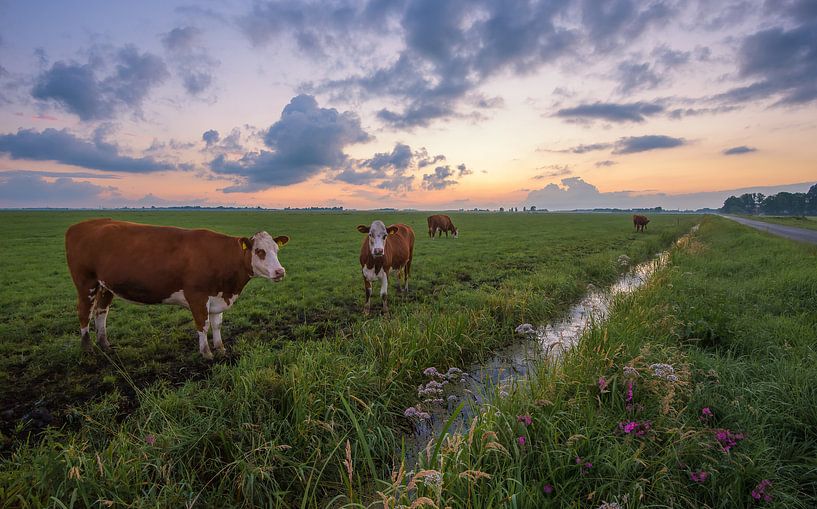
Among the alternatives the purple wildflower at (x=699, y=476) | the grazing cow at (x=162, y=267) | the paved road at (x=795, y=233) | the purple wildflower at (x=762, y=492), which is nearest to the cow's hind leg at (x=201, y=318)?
the grazing cow at (x=162, y=267)

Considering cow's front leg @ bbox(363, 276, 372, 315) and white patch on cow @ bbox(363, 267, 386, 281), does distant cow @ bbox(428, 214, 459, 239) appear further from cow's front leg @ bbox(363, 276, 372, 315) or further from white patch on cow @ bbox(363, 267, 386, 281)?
cow's front leg @ bbox(363, 276, 372, 315)

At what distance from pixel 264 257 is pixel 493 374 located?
454 cm

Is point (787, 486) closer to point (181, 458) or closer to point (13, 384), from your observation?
point (181, 458)

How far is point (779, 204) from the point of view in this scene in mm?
145500

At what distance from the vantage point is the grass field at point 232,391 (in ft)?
10.3

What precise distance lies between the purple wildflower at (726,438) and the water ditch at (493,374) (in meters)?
1.78

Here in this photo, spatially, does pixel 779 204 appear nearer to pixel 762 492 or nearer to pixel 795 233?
pixel 795 233

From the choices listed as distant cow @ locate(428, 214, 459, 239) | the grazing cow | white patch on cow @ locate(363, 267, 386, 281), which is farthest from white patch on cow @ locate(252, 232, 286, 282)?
distant cow @ locate(428, 214, 459, 239)

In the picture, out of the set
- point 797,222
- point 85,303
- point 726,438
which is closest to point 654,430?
point 726,438

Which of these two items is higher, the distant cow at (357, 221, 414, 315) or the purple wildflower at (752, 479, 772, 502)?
the distant cow at (357, 221, 414, 315)

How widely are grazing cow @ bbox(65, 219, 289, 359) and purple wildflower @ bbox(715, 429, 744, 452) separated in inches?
222

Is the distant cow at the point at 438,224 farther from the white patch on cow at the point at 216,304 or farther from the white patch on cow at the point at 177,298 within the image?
the white patch on cow at the point at 177,298

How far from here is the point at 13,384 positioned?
526cm

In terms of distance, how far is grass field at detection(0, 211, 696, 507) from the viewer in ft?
10.3
